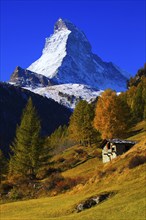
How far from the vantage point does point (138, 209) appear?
27953 millimetres

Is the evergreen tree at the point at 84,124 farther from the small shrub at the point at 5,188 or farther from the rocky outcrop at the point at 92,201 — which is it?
the rocky outcrop at the point at 92,201

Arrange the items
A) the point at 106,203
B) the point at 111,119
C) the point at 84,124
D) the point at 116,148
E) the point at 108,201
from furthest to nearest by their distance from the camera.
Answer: the point at 84,124
the point at 111,119
the point at 116,148
the point at 108,201
the point at 106,203

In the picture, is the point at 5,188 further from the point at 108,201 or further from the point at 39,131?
the point at 108,201

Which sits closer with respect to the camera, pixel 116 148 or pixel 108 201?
pixel 108 201

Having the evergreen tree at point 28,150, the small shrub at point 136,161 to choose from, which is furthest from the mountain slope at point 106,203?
the evergreen tree at point 28,150

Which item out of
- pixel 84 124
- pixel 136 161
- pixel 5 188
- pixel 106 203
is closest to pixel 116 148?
pixel 5 188

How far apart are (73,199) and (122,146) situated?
94.4 ft

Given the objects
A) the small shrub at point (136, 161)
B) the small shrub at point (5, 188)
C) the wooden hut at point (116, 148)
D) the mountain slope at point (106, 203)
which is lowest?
the mountain slope at point (106, 203)

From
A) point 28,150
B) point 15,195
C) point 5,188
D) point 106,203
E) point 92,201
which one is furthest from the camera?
point 28,150

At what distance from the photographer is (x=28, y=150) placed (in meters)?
73.8

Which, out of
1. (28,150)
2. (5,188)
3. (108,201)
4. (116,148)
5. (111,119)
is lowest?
(108,201)

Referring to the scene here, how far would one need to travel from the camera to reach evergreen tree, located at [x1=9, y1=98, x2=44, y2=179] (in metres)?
72.9

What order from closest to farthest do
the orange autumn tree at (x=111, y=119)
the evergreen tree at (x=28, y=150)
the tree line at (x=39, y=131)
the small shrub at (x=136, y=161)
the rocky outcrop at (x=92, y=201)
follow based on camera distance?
the rocky outcrop at (x=92, y=201) < the small shrub at (x=136, y=161) < the evergreen tree at (x=28, y=150) < the tree line at (x=39, y=131) < the orange autumn tree at (x=111, y=119)

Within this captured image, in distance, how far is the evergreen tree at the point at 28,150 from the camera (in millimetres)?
72938
